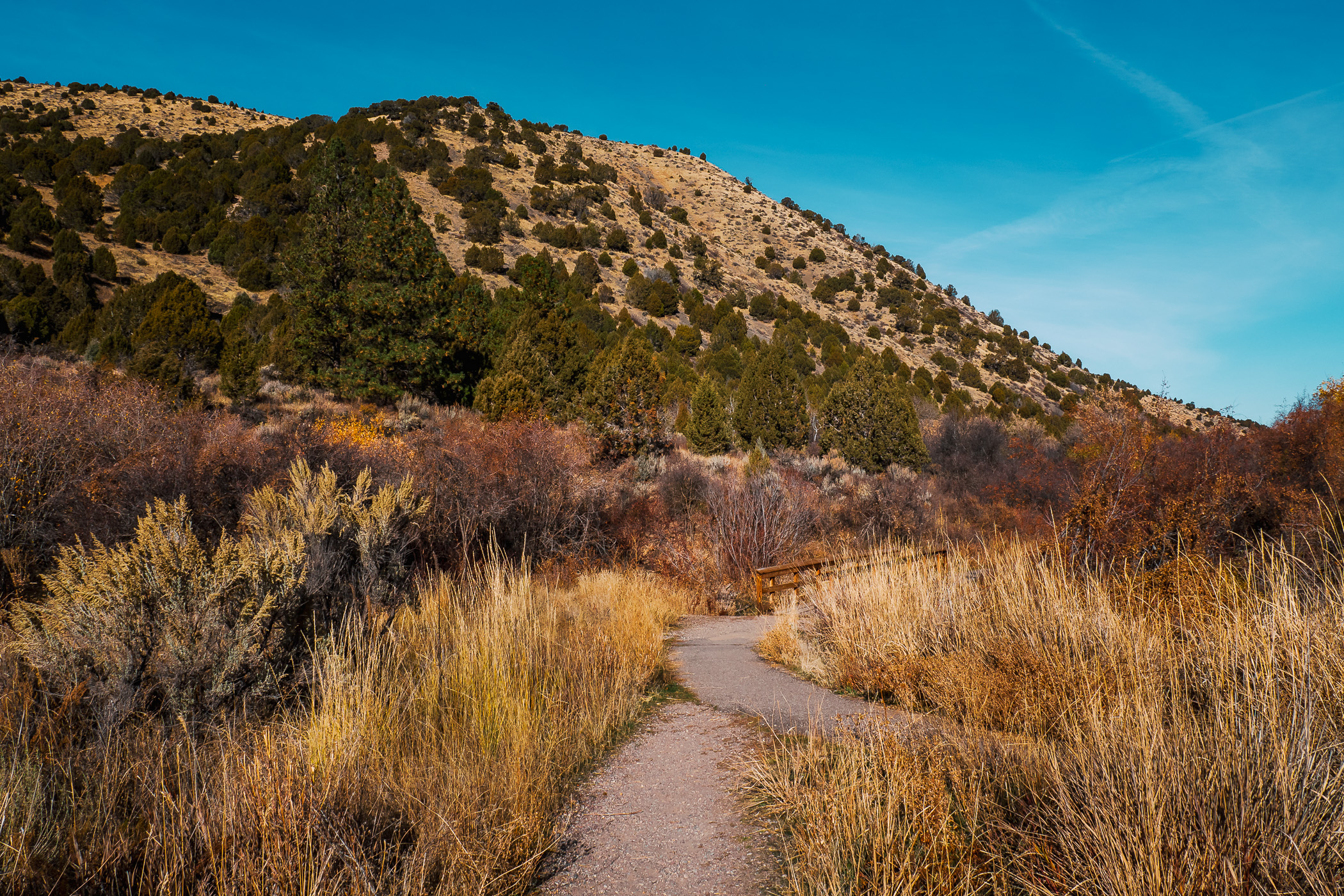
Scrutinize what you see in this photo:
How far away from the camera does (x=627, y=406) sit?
21.7m

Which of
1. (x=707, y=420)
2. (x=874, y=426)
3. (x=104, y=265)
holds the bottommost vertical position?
(x=874, y=426)

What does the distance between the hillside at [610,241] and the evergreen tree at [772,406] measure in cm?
1084

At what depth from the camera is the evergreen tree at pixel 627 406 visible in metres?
21.4

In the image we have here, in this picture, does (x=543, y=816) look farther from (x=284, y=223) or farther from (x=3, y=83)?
(x=3, y=83)

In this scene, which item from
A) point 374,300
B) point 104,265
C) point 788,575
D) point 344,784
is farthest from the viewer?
point 104,265

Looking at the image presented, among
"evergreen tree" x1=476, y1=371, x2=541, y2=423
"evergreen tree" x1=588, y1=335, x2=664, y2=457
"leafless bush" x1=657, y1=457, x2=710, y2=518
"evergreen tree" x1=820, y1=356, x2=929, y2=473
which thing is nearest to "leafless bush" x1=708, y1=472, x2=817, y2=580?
"leafless bush" x1=657, y1=457, x2=710, y2=518

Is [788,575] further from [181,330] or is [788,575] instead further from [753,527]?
[181,330]

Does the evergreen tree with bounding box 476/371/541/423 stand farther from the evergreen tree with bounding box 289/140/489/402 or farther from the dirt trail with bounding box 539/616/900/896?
the dirt trail with bounding box 539/616/900/896

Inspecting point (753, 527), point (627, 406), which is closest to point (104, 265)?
point (627, 406)

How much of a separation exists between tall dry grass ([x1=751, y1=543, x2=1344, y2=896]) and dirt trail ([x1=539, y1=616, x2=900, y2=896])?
0.26 meters

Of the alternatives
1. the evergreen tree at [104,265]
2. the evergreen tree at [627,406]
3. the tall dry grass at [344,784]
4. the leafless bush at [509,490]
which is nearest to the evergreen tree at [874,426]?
the evergreen tree at [627,406]

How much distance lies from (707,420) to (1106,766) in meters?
22.2

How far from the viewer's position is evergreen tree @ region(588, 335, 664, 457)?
70.2 ft

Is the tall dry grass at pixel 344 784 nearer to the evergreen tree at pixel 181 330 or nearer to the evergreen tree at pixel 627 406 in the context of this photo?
the evergreen tree at pixel 627 406
